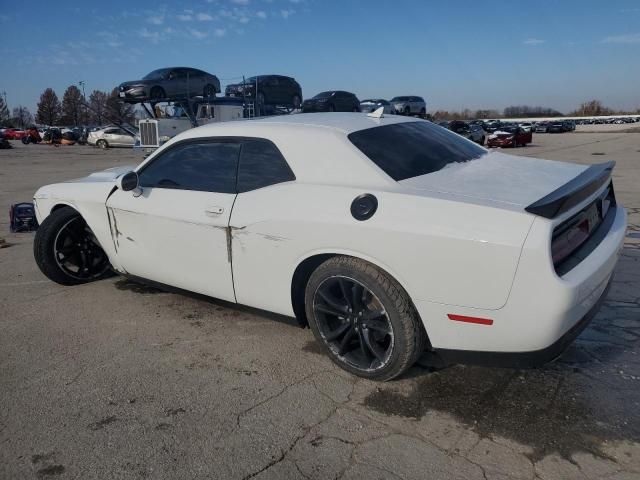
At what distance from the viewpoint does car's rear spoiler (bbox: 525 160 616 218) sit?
91.3 inches

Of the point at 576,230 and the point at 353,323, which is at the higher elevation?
the point at 576,230

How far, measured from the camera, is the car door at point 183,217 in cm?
342

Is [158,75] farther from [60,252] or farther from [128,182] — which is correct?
[128,182]

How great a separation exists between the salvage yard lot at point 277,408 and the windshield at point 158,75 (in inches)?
575

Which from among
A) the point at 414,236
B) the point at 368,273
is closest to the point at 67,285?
the point at 368,273

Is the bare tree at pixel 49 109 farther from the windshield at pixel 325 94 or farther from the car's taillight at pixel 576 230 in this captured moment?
the car's taillight at pixel 576 230

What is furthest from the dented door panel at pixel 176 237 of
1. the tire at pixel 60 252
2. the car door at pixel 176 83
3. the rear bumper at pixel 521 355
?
the car door at pixel 176 83

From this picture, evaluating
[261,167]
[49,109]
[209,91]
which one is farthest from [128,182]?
[49,109]

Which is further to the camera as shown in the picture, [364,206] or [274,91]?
[274,91]

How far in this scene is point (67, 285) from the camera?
15.7 feet

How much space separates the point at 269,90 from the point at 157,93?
4922 millimetres

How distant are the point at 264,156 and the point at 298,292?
912 mm

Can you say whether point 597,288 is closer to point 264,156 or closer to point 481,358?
point 481,358

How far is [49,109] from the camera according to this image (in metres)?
86.4
